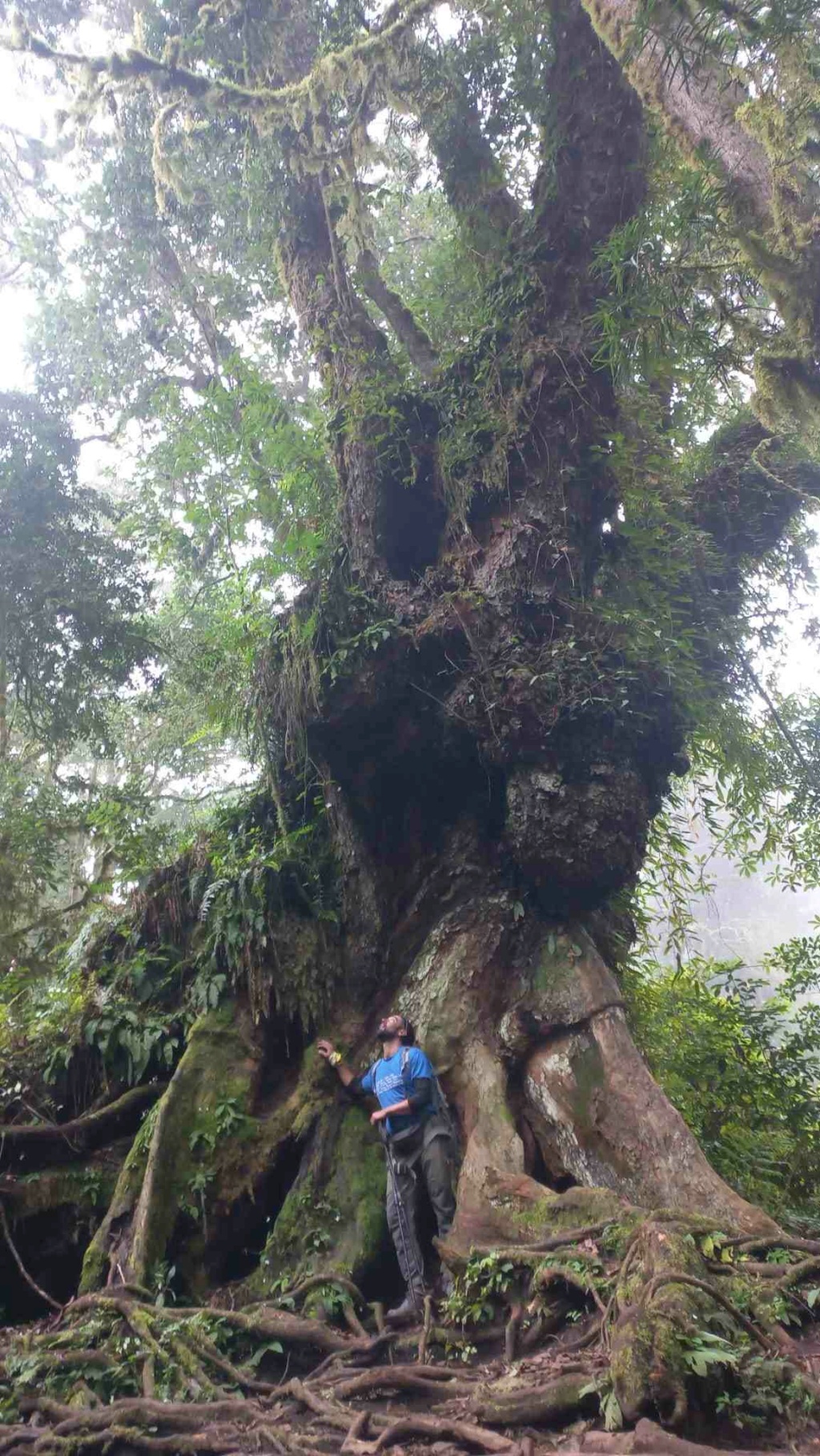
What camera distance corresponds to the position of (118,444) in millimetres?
13234

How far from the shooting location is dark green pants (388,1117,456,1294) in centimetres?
534

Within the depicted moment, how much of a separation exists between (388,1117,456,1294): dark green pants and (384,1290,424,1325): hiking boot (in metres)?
0.17

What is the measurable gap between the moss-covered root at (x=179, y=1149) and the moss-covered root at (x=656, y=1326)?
127 inches

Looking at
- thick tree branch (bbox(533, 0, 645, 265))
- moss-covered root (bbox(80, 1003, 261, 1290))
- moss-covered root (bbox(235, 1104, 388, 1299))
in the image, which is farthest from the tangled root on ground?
thick tree branch (bbox(533, 0, 645, 265))

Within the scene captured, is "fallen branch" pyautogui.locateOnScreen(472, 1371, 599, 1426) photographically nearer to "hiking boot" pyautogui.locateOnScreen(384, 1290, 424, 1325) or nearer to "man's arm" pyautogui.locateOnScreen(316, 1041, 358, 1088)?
"hiking boot" pyautogui.locateOnScreen(384, 1290, 424, 1325)

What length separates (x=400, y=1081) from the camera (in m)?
5.77

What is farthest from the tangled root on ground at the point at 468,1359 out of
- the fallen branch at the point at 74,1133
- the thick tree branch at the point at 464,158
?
the thick tree branch at the point at 464,158

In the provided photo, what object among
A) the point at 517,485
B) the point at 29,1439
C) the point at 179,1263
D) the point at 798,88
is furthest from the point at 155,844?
the point at 798,88

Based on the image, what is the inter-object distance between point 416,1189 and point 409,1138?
322 mm

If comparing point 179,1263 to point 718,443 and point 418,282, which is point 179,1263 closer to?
point 718,443

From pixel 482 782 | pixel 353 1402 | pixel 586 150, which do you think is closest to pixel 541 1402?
pixel 353 1402

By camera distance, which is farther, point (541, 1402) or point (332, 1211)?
point (332, 1211)

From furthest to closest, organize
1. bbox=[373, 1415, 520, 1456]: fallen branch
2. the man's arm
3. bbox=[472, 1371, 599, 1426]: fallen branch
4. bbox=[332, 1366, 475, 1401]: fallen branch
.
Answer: the man's arm, bbox=[332, 1366, 475, 1401]: fallen branch, bbox=[472, 1371, 599, 1426]: fallen branch, bbox=[373, 1415, 520, 1456]: fallen branch

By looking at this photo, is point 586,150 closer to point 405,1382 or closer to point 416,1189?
point 416,1189
